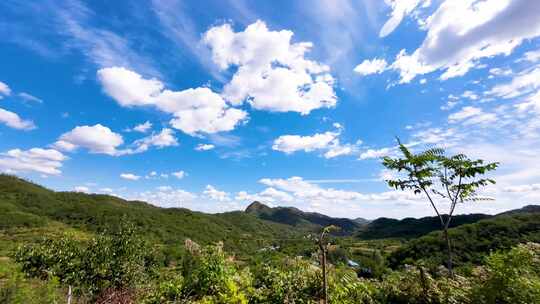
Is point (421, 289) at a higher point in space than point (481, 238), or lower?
lower

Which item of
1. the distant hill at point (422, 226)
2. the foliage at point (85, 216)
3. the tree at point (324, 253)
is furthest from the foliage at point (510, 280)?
the distant hill at point (422, 226)

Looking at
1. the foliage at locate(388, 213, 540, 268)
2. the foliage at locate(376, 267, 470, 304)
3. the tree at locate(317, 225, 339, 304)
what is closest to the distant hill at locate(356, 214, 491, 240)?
the foliage at locate(388, 213, 540, 268)

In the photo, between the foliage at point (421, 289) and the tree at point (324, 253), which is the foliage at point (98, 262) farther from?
the foliage at point (421, 289)

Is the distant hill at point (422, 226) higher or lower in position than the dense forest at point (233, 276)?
higher

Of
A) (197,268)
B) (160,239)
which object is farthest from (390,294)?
(160,239)

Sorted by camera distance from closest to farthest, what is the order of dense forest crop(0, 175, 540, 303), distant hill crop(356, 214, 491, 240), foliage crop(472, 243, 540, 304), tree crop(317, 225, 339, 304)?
foliage crop(472, 243, 540, 304), tree crop(317, 225, 339, 304), dense forest crop(0, 175, 540, 303), distant hill crop(356, 214, 491, 240)

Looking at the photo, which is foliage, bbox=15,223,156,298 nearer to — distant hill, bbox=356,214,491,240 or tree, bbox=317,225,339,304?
tree, bbox=317,225,339,304

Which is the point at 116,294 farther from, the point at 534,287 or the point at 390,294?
the point at 534,287

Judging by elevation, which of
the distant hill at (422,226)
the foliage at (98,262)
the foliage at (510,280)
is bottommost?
the foliage at (98,262)

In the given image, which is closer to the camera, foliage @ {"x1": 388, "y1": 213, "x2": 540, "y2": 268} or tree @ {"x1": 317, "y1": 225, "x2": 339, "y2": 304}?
tree @ {"x1": 317, "y1": 225, "x2": 339, "y2": 304}

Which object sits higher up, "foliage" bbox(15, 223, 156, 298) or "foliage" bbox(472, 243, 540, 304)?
"foliage" bbox(472, 243, 540, 304)

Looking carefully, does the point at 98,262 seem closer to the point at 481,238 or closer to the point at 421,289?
the point at 421,289

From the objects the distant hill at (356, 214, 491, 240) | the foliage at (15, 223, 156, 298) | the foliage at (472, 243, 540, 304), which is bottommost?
the foliage at (15, 223, 156, 298)

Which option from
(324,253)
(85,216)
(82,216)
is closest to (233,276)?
(324,253)
